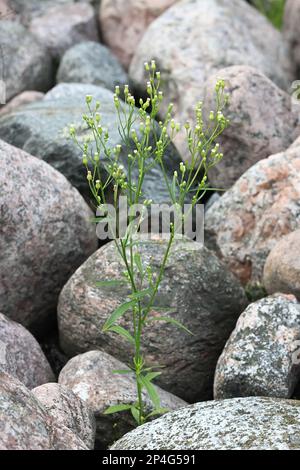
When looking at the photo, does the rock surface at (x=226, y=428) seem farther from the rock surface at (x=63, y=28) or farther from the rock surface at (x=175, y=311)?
the rock surface at (x=63, y=28)

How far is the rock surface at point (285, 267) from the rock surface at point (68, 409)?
1681 millimetres

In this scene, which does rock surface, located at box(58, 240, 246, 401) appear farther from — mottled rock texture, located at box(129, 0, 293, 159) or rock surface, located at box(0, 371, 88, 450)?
mottled rock texture, located at box(129, 0, 293, 159)

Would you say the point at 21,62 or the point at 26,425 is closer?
the point at 26,425

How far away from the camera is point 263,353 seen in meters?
5.41

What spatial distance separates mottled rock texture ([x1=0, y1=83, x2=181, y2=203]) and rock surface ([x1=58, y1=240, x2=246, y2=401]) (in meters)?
1.47

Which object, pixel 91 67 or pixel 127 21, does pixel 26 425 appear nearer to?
pixel 91 67

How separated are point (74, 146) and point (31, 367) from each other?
242 centimetres

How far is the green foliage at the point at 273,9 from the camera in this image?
Answer: 13383 millimetres

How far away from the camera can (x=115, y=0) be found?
11805 millimetres

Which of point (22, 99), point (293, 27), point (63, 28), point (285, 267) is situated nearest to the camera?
point (285, 267)

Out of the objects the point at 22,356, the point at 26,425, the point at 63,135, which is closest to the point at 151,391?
the point at 26,425

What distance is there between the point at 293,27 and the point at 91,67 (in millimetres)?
3041

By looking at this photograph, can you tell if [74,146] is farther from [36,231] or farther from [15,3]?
→ [15,3]
